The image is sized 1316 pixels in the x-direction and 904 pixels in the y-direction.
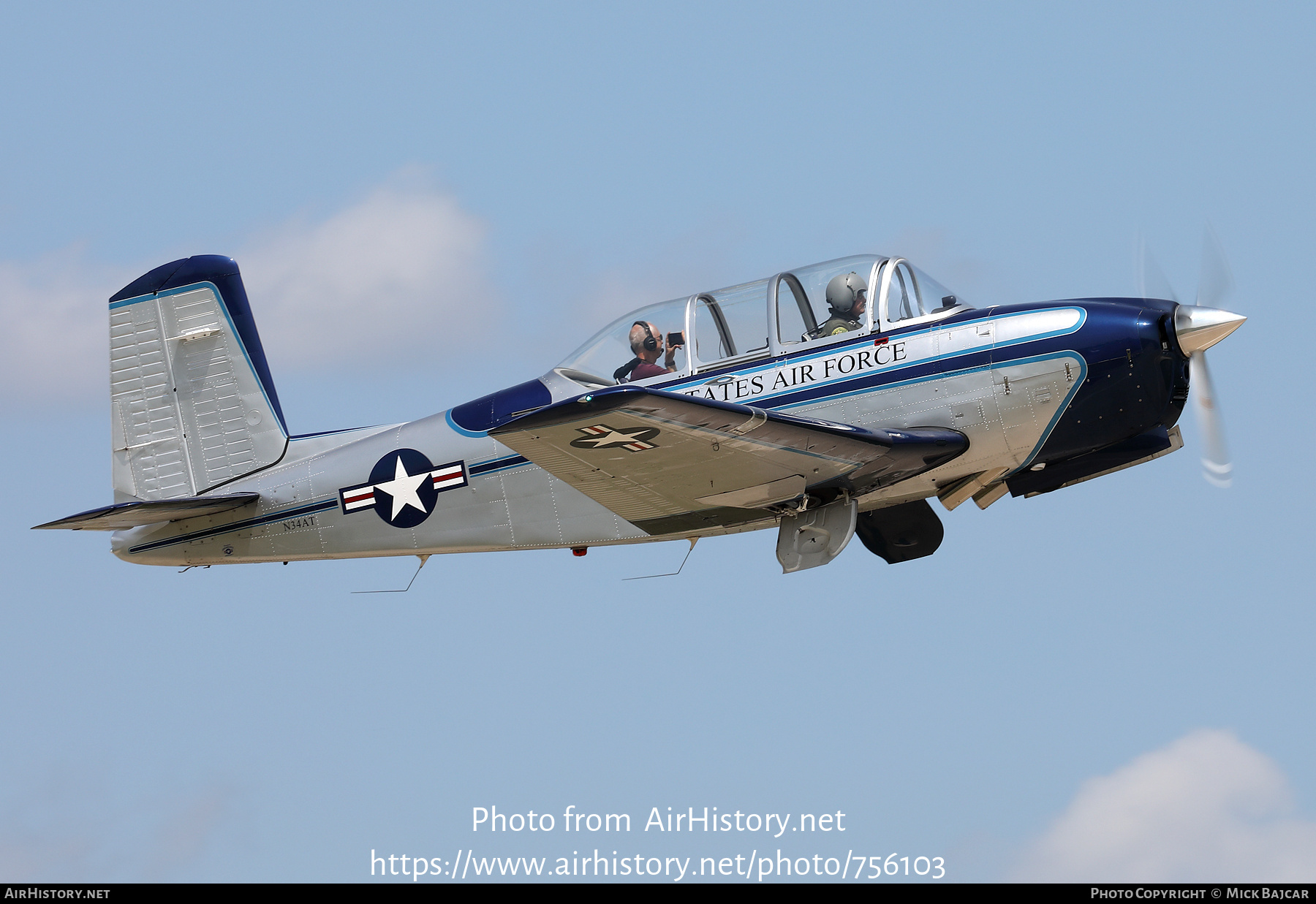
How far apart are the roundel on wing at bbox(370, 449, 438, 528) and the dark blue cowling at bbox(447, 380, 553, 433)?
54 centimetres

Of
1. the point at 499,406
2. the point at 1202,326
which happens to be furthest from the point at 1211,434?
the point at 499,406

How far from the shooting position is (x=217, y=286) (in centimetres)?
1598

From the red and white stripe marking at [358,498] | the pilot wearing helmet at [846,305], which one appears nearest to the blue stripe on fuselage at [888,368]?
the pilot wearing helmet at [846,305]

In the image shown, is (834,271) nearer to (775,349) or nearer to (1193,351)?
(775,349)

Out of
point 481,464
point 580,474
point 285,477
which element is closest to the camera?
point 580,474

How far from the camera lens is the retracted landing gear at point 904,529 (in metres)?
14.9

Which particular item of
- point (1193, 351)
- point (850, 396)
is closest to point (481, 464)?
point (850, 396)

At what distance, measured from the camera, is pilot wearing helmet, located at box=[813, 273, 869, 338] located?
520 inches

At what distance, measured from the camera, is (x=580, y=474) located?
39.5ft

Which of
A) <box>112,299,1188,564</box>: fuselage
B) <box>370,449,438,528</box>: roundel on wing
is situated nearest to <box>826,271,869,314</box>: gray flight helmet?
<box>112,299,1188,564</box>: fuselage

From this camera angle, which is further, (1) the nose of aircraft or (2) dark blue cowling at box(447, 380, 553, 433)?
(2) dark blue cowling at box(447, 380, 553, 433)

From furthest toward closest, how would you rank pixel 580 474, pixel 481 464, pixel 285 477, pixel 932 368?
pixel 285 477 → pixel 481 464 → pixel 932 368 → pixel 580 474

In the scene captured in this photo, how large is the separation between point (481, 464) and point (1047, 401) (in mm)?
4834

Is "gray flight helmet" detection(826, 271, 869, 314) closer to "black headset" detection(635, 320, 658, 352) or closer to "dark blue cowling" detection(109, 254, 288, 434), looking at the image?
"black headset" detection(635, 320, 658, 352)
